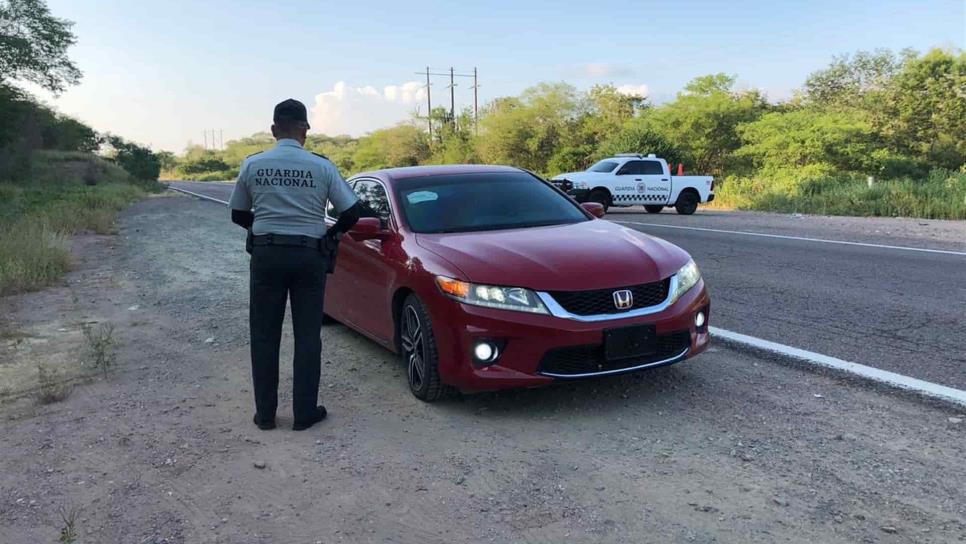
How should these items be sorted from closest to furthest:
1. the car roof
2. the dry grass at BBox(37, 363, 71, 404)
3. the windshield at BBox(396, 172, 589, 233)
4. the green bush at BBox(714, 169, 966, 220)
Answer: the dry grass at BBox(37, 363, 71, 404), the windshield at BBox(396, 172, 589, 233), the car roof, the green bush at BBox(714, 169, 966, 220)

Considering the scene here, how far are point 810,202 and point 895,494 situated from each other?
20737mm

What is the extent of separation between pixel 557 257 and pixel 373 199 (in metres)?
2.08

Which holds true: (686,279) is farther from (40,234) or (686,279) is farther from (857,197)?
(857,197)

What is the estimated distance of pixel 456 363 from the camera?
13.8 feet

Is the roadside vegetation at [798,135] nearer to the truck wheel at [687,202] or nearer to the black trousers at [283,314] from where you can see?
the truck wheel at [687,202]

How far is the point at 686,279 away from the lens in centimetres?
458

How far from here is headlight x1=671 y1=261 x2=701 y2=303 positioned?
14.6 feet

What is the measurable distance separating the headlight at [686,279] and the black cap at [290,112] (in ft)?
8.00

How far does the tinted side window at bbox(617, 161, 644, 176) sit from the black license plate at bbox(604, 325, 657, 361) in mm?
17585

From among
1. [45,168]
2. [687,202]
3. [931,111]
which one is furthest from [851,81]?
[45,168]

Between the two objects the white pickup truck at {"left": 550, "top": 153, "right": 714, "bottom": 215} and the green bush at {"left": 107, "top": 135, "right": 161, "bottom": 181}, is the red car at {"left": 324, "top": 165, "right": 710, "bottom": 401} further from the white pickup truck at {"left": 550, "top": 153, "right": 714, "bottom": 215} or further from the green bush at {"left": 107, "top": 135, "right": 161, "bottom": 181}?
the green bush at {"left": 107, "top": 135, "right": 161, "bottom": 181}

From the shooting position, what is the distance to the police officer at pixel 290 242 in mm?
4109

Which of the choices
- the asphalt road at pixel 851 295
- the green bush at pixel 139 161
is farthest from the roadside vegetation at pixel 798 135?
the green bush at pixel 139 161

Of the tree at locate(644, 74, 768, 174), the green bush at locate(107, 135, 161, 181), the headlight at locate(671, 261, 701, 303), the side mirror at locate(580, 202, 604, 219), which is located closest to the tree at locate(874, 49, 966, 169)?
the tree at locate(644, 74, 768, 174)
